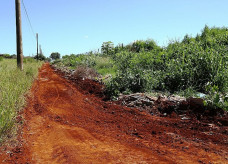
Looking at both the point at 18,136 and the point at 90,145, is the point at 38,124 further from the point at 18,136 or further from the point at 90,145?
the point at 90,145

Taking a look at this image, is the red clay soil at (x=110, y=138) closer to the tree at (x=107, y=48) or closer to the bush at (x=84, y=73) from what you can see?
the bush at (x=84, y=73)

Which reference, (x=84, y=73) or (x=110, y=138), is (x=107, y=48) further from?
(x=110, y=138)

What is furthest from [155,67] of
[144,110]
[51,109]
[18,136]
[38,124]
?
[18,136]

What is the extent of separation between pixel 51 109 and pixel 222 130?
3997 mm

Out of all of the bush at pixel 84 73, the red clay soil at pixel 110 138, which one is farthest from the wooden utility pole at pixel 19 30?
the red clay soil at pixel 110 138

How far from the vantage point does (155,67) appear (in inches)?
351

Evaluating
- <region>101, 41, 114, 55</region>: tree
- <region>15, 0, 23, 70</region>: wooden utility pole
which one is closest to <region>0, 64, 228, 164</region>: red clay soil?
<region>15, 0, 23, 70</region>: wooden utility pole

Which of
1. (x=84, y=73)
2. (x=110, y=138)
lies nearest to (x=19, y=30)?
(x=84, y=73)

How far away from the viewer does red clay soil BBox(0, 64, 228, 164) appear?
3.02 metres

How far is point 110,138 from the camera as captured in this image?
3742 millimetres

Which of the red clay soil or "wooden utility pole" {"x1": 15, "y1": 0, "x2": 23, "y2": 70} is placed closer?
the red clay soil

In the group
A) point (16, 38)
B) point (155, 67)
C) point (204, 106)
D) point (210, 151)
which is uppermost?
A: point (16, 38)

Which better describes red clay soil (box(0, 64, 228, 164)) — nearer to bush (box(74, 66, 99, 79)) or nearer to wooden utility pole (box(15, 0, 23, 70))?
bush (box(74, 66, 99, 79))

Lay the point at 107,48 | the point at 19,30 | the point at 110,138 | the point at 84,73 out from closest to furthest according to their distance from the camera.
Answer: the point at 110,138, the point at 84,73, the point at 19,30, the point at 107,48
